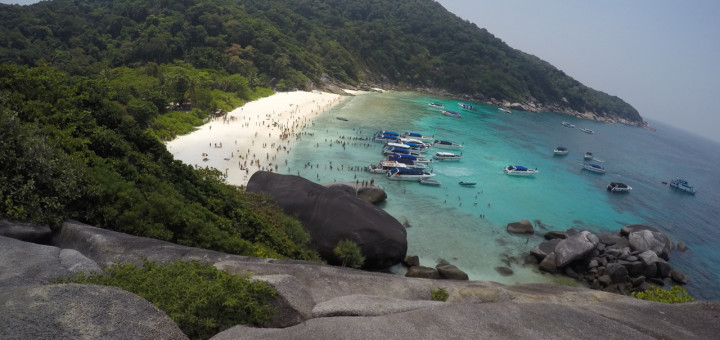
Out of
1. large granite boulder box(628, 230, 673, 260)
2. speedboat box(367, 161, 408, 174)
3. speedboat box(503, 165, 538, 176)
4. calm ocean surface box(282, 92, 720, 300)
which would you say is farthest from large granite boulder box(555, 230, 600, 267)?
speedboat box(503, 165, 538, 176)

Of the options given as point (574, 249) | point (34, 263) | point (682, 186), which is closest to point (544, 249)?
point (574, 249)

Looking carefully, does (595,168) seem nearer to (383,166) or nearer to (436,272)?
(383,166)

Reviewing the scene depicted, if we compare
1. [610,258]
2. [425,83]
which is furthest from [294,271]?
[425,83]

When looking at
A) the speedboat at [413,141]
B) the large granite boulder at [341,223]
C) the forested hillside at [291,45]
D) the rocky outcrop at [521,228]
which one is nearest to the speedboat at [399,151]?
the speedboat at [413,141]

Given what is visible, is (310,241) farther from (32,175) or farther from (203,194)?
(32,175)

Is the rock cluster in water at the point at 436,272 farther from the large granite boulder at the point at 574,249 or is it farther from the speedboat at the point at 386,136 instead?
the speedboat at the point at 386,136

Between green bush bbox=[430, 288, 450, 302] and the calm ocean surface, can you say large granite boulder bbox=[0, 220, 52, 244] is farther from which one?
the calm ocean surface
